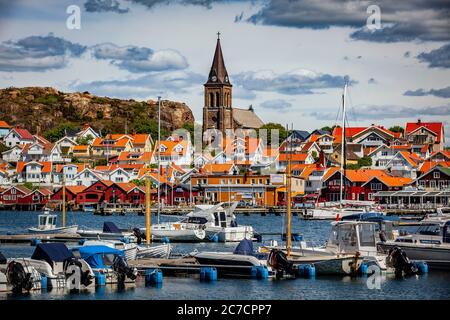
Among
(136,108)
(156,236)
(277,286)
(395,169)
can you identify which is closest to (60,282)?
(277,286)

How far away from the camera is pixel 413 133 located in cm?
12800

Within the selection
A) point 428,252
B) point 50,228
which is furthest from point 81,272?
point 50,228

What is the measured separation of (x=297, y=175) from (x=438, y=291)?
72420mm

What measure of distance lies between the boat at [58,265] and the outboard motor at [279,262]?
6.06 meters

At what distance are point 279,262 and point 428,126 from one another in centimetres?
10103

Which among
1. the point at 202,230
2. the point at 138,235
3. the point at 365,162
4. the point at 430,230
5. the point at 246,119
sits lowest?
the point at 138,235

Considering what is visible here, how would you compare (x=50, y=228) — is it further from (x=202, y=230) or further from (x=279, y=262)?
(x=279, y=262)

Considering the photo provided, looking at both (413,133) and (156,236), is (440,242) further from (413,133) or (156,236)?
(413,133)

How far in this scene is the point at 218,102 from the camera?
140500 mm

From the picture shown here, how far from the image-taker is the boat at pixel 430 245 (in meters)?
33.5

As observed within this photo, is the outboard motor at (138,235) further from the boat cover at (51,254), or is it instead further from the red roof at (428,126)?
the red roof at (428,126)

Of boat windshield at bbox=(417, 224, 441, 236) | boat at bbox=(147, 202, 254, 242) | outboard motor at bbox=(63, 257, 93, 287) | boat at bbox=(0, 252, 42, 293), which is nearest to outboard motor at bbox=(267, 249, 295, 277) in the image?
boat windshield at bbox=(417, 224, 441, 236)

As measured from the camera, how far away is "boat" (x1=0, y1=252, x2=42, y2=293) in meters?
27.1

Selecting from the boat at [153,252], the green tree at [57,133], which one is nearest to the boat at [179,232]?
the boat at [153,252]
